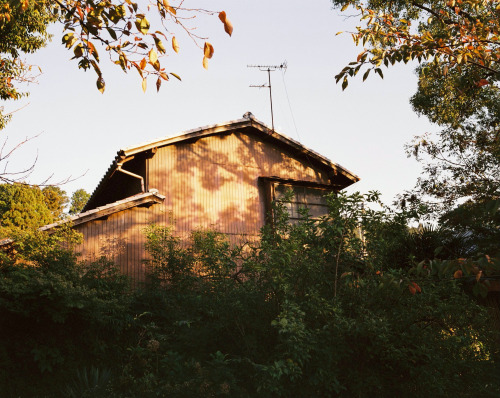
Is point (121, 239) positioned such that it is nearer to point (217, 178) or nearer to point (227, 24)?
point (217, 178)

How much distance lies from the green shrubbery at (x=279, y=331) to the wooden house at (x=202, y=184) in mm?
2925

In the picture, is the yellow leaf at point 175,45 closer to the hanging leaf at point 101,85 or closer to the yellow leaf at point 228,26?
the yellow leaf at point 228,26

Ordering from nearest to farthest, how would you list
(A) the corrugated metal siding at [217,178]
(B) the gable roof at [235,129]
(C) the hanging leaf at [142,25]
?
(C) the hanging leaf at [142,25] → (B) the gable roof at [235,129] → (A) the corrugated metal siding at [217,178]

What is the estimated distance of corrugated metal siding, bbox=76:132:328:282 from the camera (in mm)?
12711

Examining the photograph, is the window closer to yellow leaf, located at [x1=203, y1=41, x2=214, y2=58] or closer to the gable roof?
the gable roof

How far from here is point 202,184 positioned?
1474 cm

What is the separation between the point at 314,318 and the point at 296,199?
8.59 metres

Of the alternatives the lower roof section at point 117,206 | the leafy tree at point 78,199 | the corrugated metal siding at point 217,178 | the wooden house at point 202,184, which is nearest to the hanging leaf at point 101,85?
the lower roof section at point 117,206

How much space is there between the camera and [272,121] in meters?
16.3

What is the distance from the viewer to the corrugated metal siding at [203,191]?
1271 cm

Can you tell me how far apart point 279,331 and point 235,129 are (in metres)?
9.74

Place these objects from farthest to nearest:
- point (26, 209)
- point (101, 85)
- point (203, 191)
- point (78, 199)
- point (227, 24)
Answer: point (78, 199) → point (26, 209) → point (203, 191) → point (101, 85) → point (227, 24)

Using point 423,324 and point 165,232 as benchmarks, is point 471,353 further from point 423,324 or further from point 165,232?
point 165,232

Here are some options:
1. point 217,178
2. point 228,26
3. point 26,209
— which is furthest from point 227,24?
point 26,209
